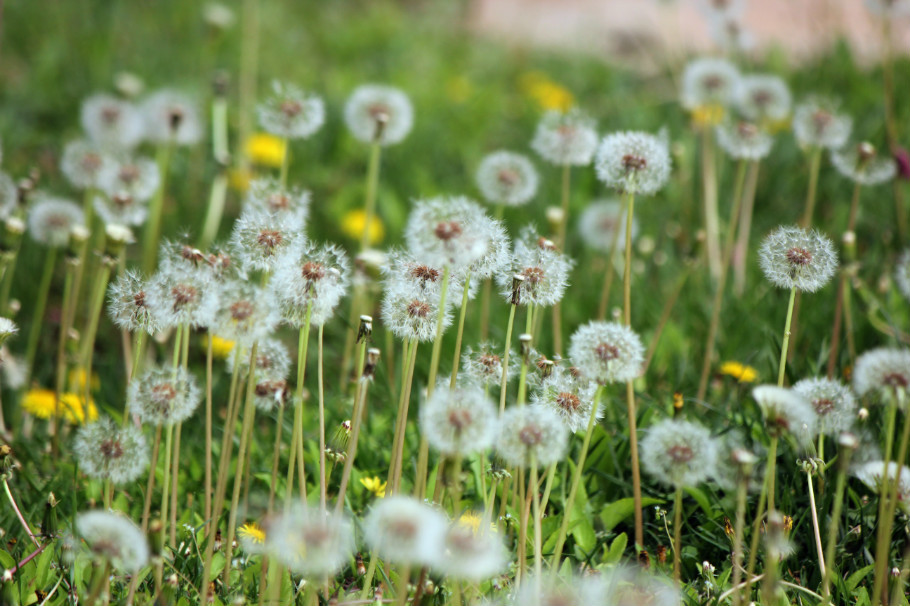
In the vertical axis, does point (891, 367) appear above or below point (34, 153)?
below

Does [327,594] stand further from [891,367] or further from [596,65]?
[596,65]

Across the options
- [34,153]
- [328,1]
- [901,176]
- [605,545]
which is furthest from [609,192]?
[328,1]

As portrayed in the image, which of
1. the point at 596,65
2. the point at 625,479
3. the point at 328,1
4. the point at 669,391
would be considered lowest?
the point at 625,479

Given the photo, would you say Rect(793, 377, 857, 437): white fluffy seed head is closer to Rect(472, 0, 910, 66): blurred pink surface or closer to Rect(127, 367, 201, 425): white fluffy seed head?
Rect(127, 367, 201, 425): white fluffy seed head

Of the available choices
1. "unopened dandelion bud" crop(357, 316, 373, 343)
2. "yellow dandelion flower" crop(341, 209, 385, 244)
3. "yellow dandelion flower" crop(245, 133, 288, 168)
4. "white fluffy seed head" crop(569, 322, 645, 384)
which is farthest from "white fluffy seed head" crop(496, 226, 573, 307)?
"yellow dandelion flower" crop(245, 133, 288, 168)

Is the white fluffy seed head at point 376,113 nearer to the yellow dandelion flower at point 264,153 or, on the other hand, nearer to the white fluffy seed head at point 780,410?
the yellow dandelion flower at point 264,153

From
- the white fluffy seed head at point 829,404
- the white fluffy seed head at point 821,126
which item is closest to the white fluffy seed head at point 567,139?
the white fluffy seed head at point 821,126

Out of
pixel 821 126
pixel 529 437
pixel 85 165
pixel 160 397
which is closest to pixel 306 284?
pixel 160 397
